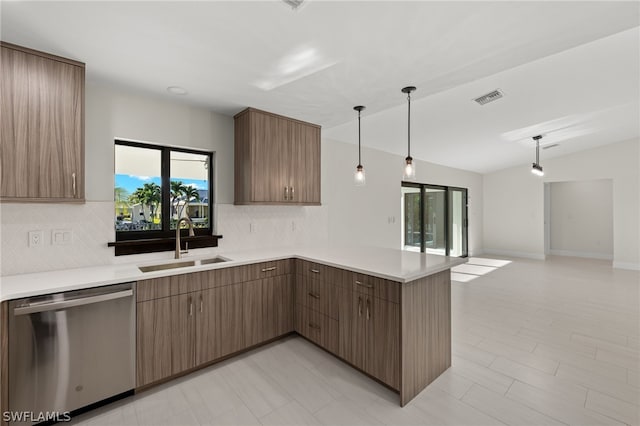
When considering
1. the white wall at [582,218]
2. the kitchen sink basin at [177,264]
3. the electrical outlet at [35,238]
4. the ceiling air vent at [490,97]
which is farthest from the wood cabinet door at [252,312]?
the white wall at [582,218]

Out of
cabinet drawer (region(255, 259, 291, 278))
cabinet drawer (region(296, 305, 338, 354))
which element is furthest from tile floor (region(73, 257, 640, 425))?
cabinet drawer (region(255, 259, 291, 278))

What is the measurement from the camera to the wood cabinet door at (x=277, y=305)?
9.21 ft

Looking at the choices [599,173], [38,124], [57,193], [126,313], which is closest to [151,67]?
[38,124]

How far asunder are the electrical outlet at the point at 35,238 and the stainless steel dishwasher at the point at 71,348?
686 millimetres

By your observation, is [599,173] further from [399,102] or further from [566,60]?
[399,102]

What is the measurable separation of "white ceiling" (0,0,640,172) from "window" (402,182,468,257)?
109 inches

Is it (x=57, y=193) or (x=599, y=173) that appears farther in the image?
(x=599, y=173)

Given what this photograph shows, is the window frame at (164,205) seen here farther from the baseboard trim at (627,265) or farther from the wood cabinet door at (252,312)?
the baseboard trim at (627,265)

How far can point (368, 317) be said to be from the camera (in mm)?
2250

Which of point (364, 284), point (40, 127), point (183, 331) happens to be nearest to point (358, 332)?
point (364, 284)

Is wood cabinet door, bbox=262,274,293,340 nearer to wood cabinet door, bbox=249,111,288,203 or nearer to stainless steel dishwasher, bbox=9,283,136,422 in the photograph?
wood cabinet door, bbox=249,111,288,203

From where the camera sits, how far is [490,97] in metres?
3.44

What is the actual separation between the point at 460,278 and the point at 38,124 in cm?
625

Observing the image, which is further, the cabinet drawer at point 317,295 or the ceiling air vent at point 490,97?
the ceiling air vent at point 490,97
